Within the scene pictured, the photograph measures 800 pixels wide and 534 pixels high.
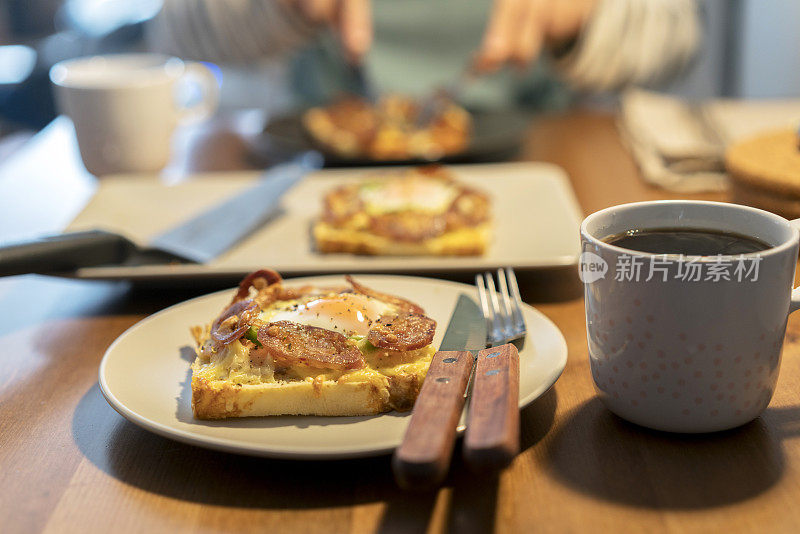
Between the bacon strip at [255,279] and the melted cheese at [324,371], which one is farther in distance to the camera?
the bacon strip at [255,279]

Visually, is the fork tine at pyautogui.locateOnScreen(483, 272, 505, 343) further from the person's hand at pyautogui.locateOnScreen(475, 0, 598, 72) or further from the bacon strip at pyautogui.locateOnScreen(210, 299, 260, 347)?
the person's hand at pyautogui.locateOnScreen(475, 0, 598, 72)

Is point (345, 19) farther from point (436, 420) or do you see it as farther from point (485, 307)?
point (436, 420)

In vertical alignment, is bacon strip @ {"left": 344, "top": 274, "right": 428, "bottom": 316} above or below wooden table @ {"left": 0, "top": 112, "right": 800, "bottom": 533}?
above

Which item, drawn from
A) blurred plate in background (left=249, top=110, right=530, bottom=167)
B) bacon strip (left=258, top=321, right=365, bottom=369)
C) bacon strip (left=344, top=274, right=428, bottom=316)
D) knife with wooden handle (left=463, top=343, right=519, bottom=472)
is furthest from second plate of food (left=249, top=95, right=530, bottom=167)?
knife with wooden handle (left=463, top=343, right=519, bottom=472)

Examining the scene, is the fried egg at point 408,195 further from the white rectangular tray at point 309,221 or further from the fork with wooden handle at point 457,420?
the fork with wooden handle at point 457,420

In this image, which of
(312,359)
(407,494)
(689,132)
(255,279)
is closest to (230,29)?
(689,132)

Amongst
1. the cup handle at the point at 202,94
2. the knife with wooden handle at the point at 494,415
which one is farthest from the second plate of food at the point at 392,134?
the knife with wooden handle at the point at 494,415

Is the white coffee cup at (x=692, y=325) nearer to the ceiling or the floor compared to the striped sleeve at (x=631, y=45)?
→ nearer to the ceiling

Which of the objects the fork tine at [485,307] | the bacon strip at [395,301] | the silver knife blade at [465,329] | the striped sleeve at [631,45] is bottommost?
the striped sleeve at [631,45]
